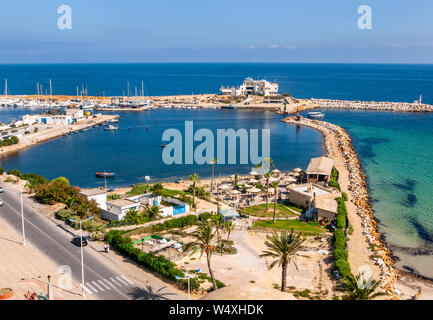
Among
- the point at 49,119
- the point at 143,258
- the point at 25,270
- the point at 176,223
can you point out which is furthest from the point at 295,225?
the point at 49,119

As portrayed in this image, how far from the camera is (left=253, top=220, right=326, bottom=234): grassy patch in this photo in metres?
40.0

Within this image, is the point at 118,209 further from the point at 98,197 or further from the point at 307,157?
the point at 307,157

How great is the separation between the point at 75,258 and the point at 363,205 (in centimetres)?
3552

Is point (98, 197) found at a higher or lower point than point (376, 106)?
lower

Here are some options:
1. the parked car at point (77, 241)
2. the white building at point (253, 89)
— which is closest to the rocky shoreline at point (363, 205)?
the parked car at point (77, 241)

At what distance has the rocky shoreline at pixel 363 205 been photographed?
3219 cm

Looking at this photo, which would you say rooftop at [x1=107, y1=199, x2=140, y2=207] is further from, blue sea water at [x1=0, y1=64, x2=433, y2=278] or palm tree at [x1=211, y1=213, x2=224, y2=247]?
blue sea water at [x1=0, y1=64, x2=433, y2=278]

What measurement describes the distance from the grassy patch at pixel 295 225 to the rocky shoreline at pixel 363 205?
5.07 m

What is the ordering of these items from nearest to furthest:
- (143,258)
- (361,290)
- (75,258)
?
(361,290) < (143,258) < (75,258)

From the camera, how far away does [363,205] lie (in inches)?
1913

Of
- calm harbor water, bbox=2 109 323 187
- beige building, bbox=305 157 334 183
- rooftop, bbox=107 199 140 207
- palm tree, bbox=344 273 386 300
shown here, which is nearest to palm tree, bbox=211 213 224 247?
rooftop, bbox=107 199 140 207

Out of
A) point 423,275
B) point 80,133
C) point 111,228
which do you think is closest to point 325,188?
point 423,275

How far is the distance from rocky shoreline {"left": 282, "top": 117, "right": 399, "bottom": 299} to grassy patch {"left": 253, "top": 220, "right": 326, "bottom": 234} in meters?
5.07

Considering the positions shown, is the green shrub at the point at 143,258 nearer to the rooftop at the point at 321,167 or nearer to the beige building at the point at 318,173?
the beige building at the point at 318,173
